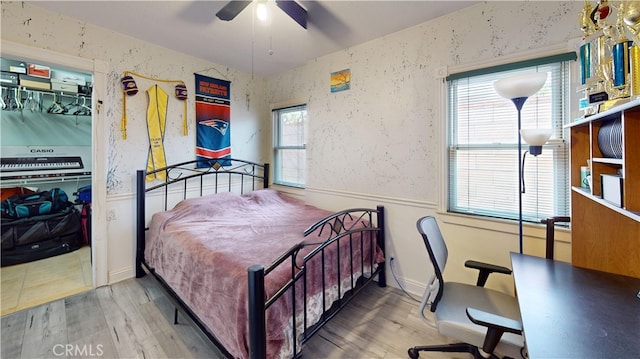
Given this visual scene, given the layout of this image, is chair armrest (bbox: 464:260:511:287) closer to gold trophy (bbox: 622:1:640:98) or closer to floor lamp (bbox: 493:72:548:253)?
floor lamp (bbox: 493:72:548:253)

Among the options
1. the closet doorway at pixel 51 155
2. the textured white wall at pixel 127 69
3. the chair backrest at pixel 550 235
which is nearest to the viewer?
the chair backrest at pixel 550 235

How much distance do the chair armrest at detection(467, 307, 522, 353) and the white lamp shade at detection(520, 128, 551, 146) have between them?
1.10 m

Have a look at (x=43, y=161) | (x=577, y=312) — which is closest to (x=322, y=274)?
(x=577, y=312)

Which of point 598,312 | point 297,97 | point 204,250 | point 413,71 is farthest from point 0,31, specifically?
point 598,312

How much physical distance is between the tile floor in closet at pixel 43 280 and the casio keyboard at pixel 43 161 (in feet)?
4.13

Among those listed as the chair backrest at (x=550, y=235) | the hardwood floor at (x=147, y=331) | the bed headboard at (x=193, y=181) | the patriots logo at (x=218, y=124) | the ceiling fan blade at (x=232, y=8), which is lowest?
the hardwood floor at (x=147, y=331)

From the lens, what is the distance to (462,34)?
2172 millimetres

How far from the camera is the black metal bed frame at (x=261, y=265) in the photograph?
4.10 feet

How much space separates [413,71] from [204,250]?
236 centimetres

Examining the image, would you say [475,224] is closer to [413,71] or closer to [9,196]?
[413,71]

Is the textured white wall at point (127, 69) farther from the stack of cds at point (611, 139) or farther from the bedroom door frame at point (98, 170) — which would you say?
the stack of cds at point (611, 139)

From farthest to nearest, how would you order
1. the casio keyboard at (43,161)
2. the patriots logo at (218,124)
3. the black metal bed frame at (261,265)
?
the casio keyboard at (43,161) < the patriots logo at (218,124) < the black metal bed frame at (261,265)

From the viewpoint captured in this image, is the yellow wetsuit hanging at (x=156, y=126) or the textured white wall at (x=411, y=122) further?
the yellow wetsuit hanging at (x=156, y=126)

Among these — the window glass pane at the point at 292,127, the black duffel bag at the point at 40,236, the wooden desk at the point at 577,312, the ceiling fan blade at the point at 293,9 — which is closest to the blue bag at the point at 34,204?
the black duffel bag at the point at 40,236
